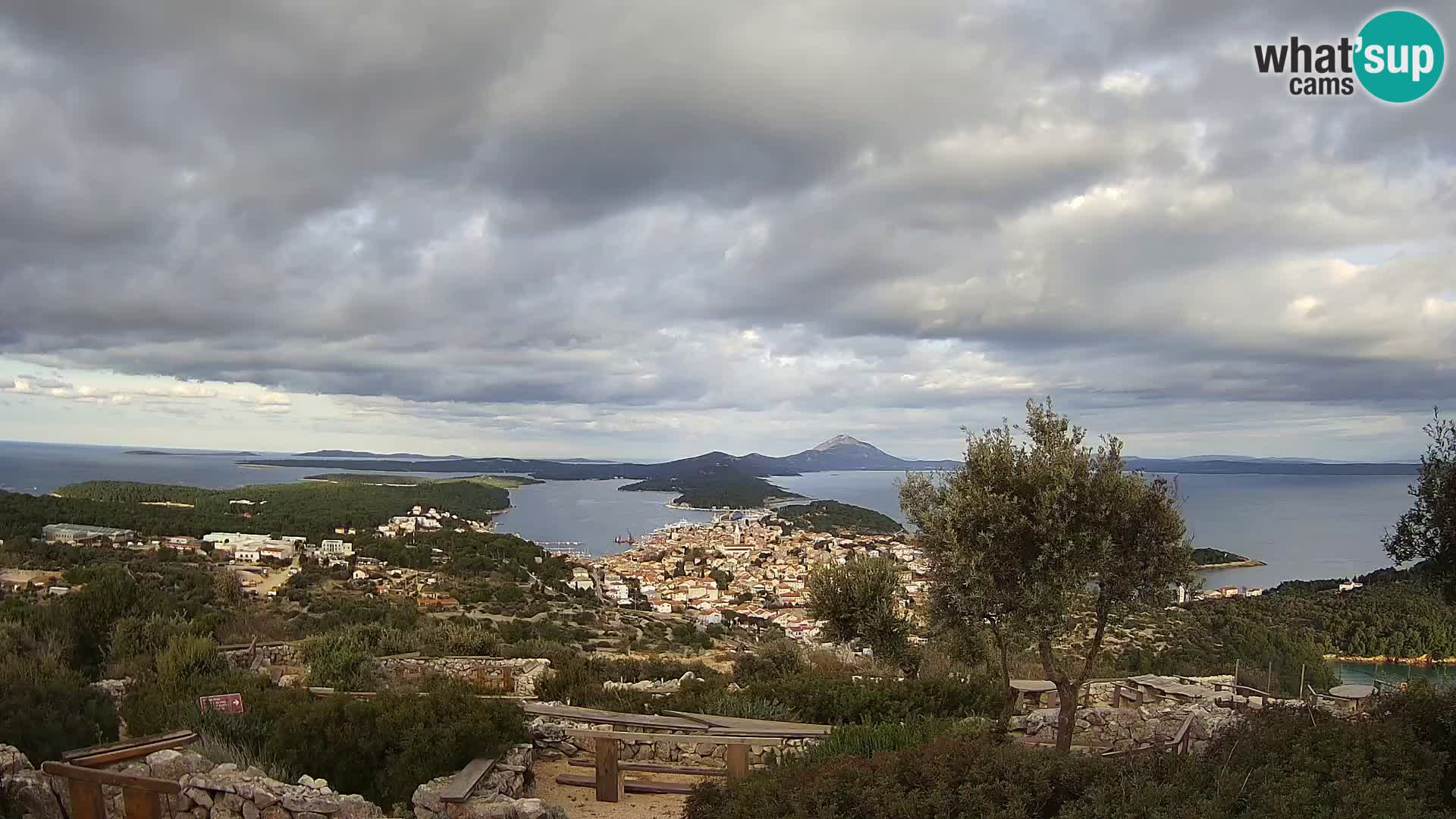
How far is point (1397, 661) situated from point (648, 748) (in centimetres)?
2340

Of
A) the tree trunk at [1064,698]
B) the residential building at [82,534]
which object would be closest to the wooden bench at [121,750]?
the tree trunk at [1064,698]

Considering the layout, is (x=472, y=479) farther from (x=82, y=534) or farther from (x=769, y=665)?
(x=769, y=665)

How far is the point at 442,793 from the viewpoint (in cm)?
548

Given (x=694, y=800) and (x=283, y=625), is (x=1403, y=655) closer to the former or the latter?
(x=694, y=800)

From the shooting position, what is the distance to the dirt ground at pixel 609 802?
6320mm

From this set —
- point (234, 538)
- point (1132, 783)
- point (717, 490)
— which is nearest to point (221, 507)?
point (234, 538)

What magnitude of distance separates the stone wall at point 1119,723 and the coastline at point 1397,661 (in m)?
15.5

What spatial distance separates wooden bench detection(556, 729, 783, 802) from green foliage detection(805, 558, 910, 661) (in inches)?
187

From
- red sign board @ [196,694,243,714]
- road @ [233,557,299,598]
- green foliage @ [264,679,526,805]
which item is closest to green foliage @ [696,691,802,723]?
green foliage @ [264,679,526,805]

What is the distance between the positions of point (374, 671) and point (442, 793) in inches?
237

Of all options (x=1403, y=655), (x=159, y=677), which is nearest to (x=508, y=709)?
(x=159, y=677)

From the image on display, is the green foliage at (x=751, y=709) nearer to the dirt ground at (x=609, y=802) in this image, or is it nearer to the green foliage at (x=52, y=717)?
→ the dirt ground at (x=609, y=802)

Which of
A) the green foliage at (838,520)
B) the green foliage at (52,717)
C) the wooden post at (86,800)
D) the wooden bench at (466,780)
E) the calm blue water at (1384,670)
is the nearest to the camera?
the wooden post at (86,800)

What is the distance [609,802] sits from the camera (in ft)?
21.7
